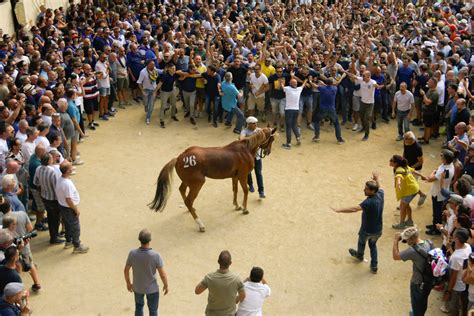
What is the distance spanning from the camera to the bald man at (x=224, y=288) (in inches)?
260

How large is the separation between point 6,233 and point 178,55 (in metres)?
9.31

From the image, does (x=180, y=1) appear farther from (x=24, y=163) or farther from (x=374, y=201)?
(x=374, y=201)

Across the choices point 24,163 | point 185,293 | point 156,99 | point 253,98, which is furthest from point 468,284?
point 156,99

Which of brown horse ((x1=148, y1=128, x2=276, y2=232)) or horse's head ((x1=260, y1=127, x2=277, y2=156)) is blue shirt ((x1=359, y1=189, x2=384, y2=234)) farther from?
horse's head ((x1=260, y1=127, x2=277, y2=156))

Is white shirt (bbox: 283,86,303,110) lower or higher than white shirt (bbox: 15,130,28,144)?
lower

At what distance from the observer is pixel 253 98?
15.6m

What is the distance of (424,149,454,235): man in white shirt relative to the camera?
32.9 ft

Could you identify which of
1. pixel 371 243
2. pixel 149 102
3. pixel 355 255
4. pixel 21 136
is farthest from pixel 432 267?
pixel 149 102

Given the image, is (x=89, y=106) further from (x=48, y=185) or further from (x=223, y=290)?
(x=223, y=290)

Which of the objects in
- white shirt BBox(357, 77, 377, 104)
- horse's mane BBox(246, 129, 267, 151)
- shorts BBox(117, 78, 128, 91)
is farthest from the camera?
shorts BBox(117, 78, 128, 91)

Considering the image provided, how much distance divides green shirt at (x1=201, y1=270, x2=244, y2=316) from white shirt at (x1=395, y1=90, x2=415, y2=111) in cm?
935

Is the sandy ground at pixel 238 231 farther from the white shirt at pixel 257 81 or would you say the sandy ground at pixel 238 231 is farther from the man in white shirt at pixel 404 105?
the white shirt at pixel 257 81

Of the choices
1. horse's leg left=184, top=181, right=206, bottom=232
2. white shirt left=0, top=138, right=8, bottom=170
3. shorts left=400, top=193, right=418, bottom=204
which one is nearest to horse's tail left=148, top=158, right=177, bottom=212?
horse's leg left=184, top=181, right=206, bottom=232

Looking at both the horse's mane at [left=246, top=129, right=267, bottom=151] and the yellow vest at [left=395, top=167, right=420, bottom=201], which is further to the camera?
the horse's mane at [left=246, top=129, right=267, bottom=151]
